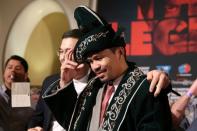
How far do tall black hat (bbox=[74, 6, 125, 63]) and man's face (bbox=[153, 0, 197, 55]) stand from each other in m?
1.01

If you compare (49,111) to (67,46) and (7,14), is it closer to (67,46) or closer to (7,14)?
(67,46)

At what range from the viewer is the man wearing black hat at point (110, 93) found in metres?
0.93

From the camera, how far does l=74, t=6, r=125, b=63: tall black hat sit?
3.27 feet

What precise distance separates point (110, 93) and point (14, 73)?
1269 millimetres

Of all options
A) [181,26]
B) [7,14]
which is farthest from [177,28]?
[7,14]

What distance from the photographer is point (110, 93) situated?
3.37 ft

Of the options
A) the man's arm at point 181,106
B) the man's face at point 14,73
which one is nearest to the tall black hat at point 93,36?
the man's arm at point 181,106

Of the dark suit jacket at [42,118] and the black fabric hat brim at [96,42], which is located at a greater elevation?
the black fabric hat brim at [96,42]

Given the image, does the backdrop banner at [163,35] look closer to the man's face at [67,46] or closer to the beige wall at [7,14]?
the man's face at [67,46]

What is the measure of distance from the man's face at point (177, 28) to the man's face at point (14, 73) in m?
0.80

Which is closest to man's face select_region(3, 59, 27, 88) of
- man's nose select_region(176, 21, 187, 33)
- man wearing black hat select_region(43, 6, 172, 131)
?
man's nose select_region(176, 21, 187, 33)

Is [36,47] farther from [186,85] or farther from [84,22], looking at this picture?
[84,22]

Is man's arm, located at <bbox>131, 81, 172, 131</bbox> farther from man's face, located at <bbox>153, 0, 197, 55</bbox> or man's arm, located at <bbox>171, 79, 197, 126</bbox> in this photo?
man's face, located at <bbox>153, 0, 197, 55</bbox>

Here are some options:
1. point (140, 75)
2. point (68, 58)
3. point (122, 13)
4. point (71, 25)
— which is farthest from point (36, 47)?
point (140, 75)
